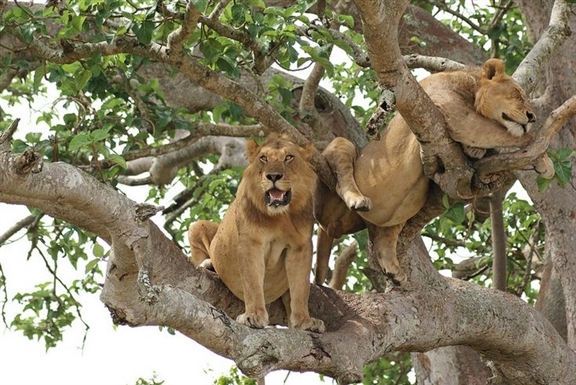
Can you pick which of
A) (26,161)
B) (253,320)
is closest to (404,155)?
(253,320)

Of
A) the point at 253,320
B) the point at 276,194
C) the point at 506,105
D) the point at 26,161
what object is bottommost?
the point at 26,161

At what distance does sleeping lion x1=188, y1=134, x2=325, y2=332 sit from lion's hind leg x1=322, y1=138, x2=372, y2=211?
6.0 inches

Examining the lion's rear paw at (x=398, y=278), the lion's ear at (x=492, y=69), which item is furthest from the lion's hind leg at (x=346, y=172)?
the lion's ear at (x=492, y=69)

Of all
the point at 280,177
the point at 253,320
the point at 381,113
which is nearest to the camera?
the point at 381,113

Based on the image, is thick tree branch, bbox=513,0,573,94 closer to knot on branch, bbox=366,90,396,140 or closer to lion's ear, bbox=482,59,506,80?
lion's ear, bbox=482,59,506,80

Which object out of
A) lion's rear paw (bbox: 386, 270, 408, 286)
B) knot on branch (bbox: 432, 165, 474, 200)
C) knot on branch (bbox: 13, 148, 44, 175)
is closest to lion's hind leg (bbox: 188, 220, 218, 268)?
lion's rear paw (bbox: 386, 270, 408, 286)

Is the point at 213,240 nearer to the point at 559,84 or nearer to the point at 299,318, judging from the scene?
the point at 299,318

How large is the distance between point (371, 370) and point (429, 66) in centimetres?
349

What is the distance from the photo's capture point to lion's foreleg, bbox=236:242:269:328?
5543 millimetres

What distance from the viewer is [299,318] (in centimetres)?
567

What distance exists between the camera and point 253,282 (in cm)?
562

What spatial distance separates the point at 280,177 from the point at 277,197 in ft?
0.35

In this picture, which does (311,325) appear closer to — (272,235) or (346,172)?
(272,235)

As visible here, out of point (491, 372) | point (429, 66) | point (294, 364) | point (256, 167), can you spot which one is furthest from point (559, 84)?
point (294, 364)
